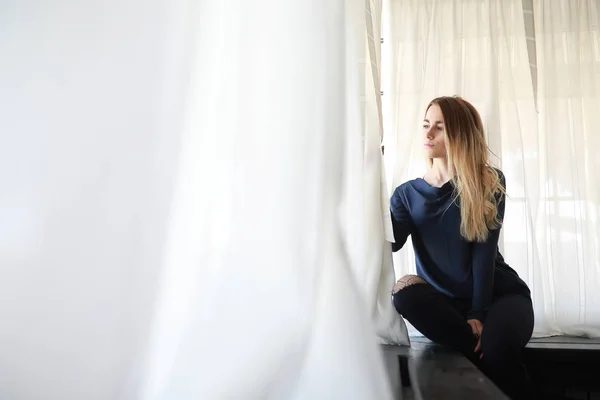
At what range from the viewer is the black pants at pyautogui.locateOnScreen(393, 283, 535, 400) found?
124 centimetres

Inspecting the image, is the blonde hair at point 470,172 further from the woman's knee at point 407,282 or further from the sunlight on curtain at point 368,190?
the sunlight on curtain at point 368,190

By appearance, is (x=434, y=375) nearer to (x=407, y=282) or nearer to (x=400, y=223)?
(x=407, y=282)

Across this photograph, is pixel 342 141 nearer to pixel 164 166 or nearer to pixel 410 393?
pixel 164 166

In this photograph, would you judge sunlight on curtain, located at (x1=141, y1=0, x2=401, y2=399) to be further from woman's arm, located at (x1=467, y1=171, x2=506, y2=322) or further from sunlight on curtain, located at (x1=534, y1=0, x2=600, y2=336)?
sunlight on curtain, located at (x1=534, y1=0, x2=600, y2=336)

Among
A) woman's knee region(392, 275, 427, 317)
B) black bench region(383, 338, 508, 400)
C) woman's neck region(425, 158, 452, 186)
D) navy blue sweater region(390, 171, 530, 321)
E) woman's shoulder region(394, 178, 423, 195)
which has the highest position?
woman's neck region(425, 158, 452, 186)

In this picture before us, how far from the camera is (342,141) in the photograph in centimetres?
61

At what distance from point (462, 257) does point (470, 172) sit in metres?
0.25

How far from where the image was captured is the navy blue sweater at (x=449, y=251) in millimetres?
1413

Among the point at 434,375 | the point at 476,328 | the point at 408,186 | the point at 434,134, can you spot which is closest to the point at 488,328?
the point at 476,328

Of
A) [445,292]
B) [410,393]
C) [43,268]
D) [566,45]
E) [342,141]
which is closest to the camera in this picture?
[43,268]

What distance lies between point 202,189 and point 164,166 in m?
0.04

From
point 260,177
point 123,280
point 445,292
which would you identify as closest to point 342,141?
point 260,177

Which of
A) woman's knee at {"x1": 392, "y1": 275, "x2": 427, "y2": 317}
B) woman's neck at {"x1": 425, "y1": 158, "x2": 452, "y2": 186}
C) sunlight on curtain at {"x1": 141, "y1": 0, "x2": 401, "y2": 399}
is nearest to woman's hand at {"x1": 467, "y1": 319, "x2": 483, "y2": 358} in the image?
woman's knee at {"x1": 392, "y1": 275, "x2": 427, "y2": 317}

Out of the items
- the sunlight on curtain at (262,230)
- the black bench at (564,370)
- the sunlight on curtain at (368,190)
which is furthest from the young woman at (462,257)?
the sunlight on curtain at (262,230)
